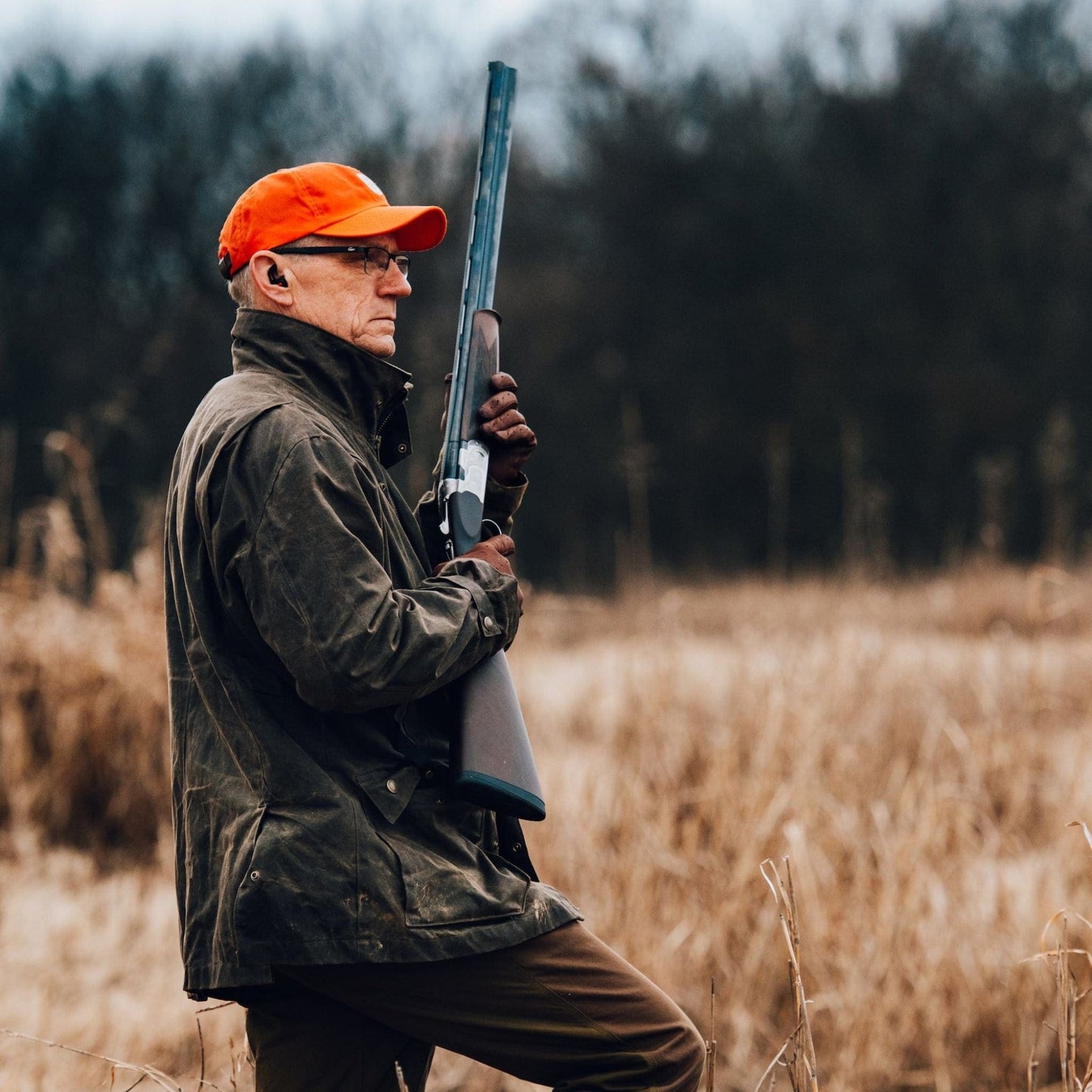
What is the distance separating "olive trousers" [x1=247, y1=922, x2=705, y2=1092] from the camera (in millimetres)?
1747

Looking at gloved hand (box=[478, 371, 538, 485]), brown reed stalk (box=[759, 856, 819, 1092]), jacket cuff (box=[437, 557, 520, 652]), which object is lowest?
brown reed stalk (box=[759, 856, 819, 1092])

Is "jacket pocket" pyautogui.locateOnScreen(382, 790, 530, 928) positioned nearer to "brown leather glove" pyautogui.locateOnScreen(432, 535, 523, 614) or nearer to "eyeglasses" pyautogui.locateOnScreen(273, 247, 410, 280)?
"brown leather glove" pyautogui.locateOnScreen(432, 535, 523, 614)

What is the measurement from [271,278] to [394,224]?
7.3 inches

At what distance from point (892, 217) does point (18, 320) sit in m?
11.4

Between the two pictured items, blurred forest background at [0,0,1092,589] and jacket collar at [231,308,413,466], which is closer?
jacket collar at [231,308,413,466]

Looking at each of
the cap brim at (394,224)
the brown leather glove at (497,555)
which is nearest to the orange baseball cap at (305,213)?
the cap brim at (394,224)

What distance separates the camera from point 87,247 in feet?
55.5

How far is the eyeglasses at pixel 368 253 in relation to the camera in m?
1.86

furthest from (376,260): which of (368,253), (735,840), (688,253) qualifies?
(688,253)

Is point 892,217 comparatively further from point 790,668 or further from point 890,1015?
point 890,1015

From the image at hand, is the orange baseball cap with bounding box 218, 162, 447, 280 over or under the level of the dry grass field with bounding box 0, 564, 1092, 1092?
over

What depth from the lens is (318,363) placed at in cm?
185

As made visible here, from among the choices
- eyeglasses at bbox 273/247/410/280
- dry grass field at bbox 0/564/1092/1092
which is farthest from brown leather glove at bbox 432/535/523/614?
dry grass field at bbox 0/564/1092/1092

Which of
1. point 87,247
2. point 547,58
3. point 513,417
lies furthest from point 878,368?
point 513,417
